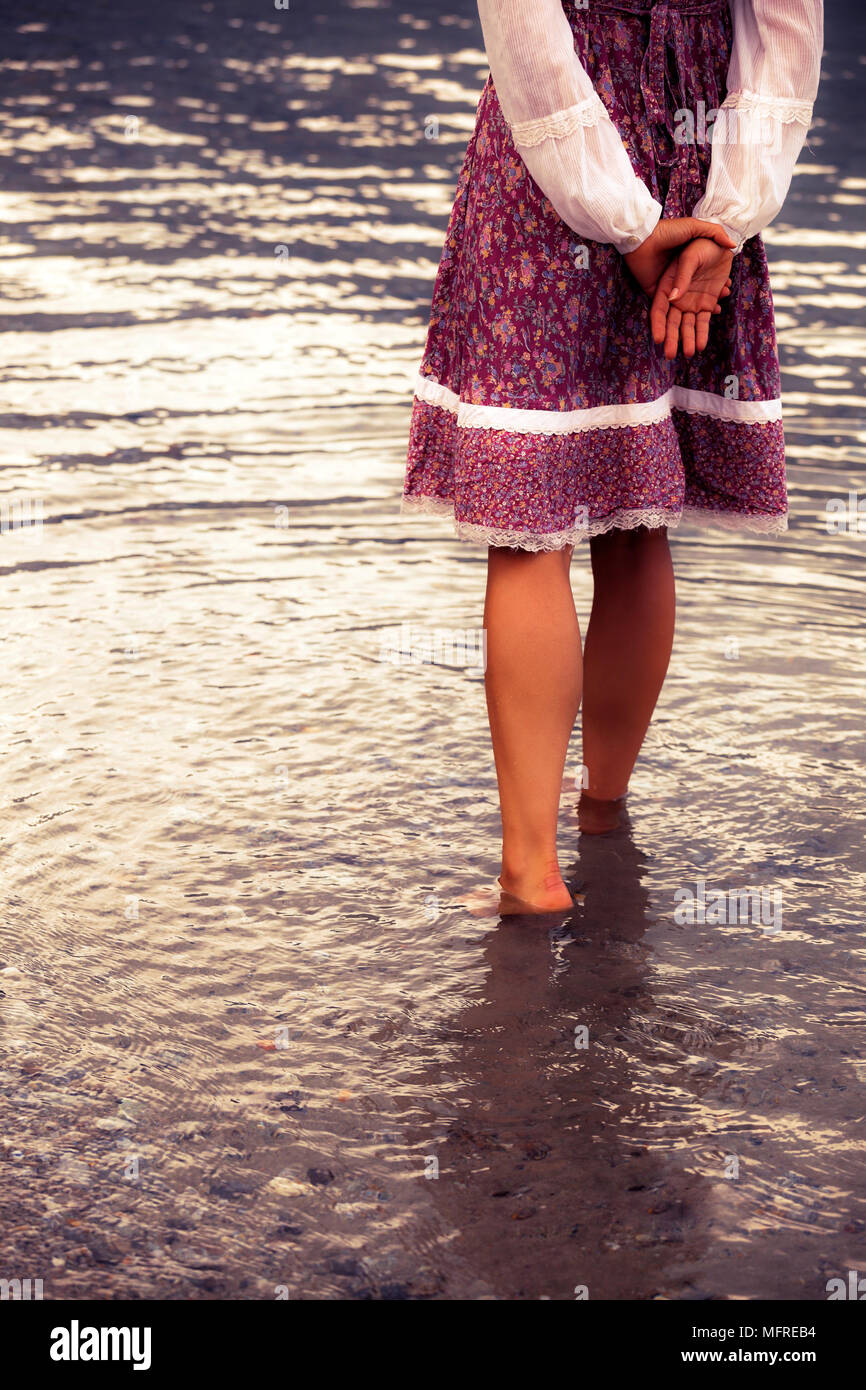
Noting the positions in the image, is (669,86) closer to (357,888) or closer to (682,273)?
(682,273)

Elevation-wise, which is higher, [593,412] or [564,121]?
[564,121]

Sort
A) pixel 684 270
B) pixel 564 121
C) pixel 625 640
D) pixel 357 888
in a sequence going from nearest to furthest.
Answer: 1. pixel 564 121
2. pixel 684 270
3. pixel 357 888
4. pixel 625 640

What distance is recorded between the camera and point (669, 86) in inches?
91.7

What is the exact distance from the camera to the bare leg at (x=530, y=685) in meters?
2.39

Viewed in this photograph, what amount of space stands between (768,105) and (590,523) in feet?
2.07

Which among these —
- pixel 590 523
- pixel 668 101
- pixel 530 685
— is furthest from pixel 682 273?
pixel 530 685

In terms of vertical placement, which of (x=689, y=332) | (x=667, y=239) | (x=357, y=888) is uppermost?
(x=667, y=239)

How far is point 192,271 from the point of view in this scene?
5.95 meters

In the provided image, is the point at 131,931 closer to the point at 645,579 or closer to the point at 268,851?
the point at 268,851

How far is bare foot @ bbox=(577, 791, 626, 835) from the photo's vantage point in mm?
2754

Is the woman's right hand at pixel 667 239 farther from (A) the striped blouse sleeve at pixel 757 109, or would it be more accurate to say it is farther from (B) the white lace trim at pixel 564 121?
(B) the white lace trim at pixel 564 121

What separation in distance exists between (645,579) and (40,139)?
20.0ft

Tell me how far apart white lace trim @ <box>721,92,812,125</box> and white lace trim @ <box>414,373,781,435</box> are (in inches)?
15.8

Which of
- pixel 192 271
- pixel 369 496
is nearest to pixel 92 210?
pixel 192 271
